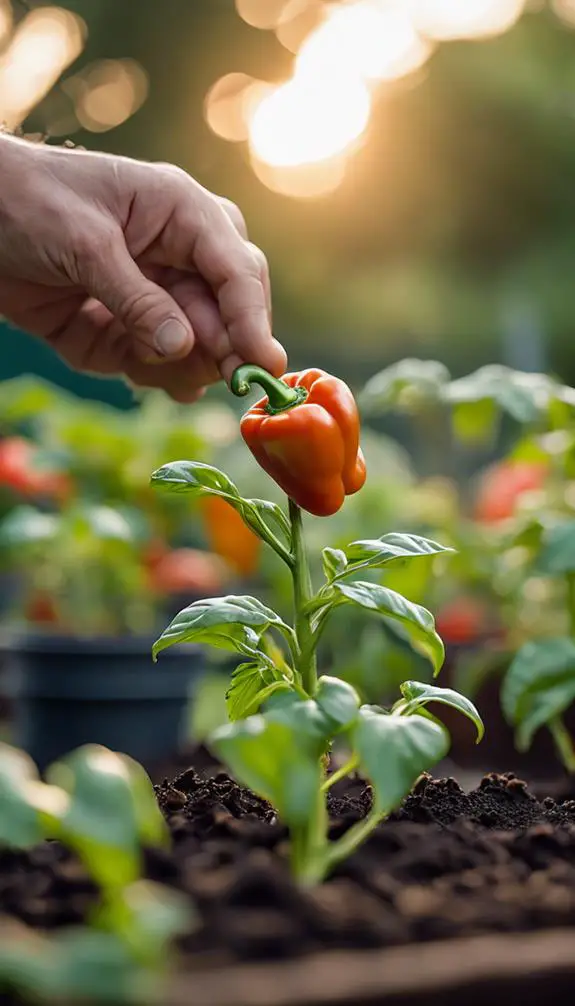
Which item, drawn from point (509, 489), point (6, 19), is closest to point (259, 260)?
point (509, 489)

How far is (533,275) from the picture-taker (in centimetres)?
973

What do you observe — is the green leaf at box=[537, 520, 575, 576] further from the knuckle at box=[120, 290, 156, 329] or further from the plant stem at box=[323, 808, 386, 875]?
the plant stem at box=[323, 808, 386, 875]

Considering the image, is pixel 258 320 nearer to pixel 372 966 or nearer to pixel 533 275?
pixel 372 966

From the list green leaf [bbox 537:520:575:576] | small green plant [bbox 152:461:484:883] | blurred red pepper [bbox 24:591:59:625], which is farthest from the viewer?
blurred red pepper [bbox 24:591:59:625]

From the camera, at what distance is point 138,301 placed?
1298 millimetres

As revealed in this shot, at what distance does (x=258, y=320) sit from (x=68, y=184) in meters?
0.27

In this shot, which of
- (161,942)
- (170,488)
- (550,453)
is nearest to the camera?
(161,942)

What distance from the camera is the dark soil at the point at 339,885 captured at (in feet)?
2.15

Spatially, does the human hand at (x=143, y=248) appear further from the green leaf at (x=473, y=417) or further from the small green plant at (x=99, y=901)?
the small green plant at (x=99, y=901)

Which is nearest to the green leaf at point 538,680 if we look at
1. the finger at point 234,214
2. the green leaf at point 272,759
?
the finger at point 234,214

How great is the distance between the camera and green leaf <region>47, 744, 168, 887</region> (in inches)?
25.1

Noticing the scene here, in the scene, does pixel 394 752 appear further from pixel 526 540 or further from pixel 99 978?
pixel 526 540

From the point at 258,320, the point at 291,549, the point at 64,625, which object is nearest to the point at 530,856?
the point at 291,549

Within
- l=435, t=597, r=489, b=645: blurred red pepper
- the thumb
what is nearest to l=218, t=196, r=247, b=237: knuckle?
the thumb
